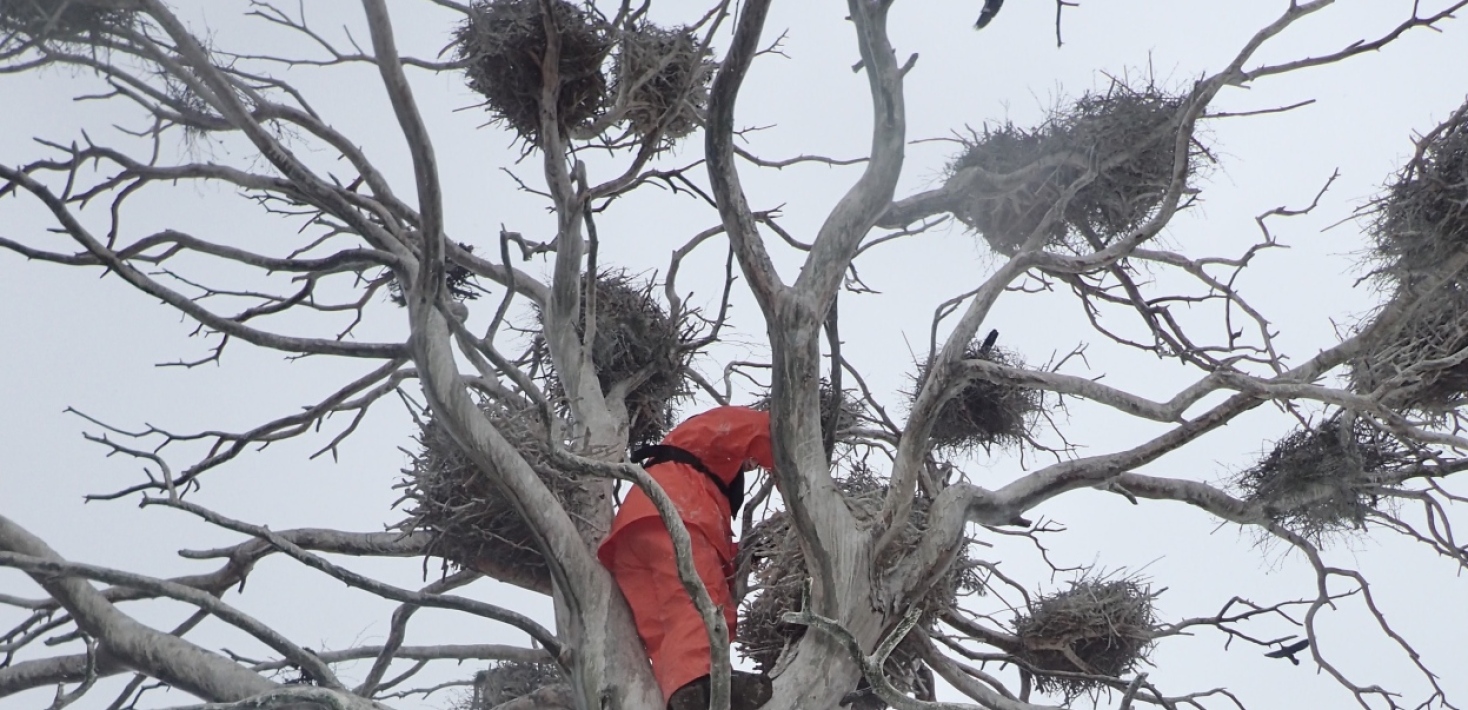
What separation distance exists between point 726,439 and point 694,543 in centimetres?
43

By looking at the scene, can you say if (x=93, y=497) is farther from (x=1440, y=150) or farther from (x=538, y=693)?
(x=1440, y=150)

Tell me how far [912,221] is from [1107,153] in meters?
0.79

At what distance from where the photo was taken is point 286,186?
4816mm

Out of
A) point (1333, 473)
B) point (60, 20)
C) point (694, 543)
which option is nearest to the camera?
point (60, 20)

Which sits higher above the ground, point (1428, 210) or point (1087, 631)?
point (1428, 210)

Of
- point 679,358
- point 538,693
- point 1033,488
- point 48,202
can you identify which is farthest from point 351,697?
point 679,358

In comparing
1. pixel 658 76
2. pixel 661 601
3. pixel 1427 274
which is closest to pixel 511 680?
pixel 661 601

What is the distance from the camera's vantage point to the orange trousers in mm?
4383

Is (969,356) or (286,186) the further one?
(969,356)

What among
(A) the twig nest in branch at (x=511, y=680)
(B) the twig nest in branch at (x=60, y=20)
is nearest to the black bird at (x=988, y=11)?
(B) the twig nest in branch at (x=60, y=20)

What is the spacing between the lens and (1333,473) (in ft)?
17.5

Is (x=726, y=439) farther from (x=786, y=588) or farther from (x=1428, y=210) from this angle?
(x=1428, y=210)

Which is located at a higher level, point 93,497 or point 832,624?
point 93,497

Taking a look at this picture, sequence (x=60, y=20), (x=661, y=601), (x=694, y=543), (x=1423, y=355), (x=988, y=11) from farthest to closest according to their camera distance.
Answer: (x=1423, y=355)
(x=694, y=543)
(x=60, y=20)
(x=661, y=601)
(x=988, y=11)
